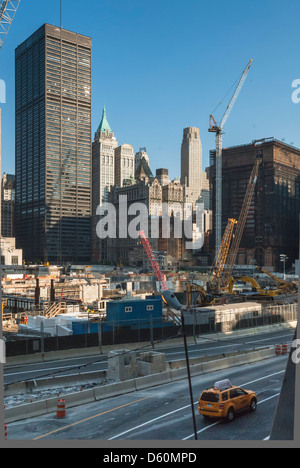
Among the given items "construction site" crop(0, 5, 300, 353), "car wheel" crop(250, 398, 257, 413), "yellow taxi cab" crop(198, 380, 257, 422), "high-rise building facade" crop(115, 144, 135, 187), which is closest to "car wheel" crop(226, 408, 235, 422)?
"yellow taxi cab" crop(198, 380, 257, 422)

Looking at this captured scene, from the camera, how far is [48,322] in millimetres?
30719

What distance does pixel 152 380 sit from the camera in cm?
1761

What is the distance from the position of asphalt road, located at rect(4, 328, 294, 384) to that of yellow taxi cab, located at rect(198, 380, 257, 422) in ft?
18.9

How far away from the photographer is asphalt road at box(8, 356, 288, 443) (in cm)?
1059

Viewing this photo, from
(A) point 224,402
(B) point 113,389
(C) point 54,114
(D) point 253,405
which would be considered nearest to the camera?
(A) point 224,402

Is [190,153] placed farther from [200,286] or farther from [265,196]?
[265,196]

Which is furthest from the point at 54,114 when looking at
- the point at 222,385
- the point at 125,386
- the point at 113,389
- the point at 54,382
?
the point at 222,385

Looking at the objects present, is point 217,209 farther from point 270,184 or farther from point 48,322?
point 48,322

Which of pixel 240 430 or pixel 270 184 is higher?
pixel 270 184

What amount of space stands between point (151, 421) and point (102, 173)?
108m

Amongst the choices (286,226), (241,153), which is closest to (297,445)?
(286,226)

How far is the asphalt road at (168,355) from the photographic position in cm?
1995

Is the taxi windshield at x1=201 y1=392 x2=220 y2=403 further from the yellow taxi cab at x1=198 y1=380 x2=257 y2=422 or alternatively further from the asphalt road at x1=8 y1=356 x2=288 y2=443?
the asphalt road at x1=8 y1=356 x2=288 y2=443
